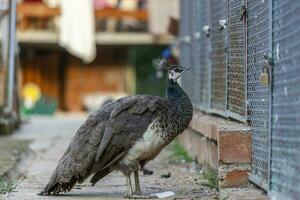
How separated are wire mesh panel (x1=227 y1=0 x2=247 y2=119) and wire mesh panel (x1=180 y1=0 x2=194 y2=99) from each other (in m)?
3.88

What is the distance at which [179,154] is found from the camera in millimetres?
11391

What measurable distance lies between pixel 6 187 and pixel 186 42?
5261mm

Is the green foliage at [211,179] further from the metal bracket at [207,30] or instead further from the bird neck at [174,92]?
the metal bracket at [207,30]

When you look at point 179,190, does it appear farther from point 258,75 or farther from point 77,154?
point 258,75

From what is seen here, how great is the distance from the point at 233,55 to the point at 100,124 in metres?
1.60

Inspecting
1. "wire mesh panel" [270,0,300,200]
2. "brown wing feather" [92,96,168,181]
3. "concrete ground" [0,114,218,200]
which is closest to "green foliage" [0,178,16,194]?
"concrete ground" [0,114,218,200]

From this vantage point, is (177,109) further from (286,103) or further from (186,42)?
(186,42)

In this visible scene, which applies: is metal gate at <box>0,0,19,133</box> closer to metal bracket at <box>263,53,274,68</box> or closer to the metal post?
the metal post

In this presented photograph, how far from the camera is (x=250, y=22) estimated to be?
7008 millimetres

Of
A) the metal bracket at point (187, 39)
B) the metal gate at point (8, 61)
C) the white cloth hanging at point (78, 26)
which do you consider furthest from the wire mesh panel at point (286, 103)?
the white cloth hanging at point (78, 26)

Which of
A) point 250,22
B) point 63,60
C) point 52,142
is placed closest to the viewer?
point 250,22

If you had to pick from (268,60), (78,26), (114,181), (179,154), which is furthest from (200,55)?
(78,26)

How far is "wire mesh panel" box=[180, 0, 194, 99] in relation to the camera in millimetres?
→ 12298

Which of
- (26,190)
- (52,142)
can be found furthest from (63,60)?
(26,190)
